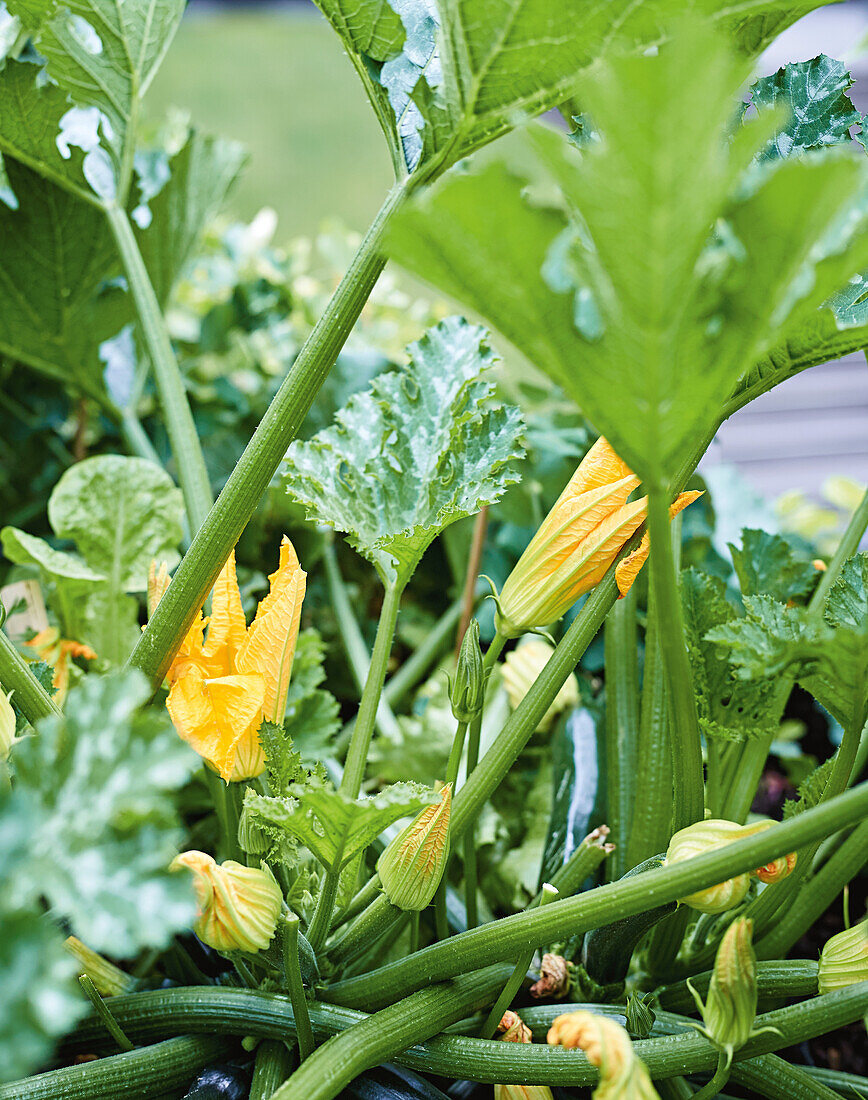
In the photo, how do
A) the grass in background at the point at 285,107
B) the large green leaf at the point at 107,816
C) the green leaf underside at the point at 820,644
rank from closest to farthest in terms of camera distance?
the large green leaf at the point at 107,816 → the green leaf underside at the point at 820,644 → the grass in background at the point at 285,107

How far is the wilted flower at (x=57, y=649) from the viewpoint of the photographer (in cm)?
54

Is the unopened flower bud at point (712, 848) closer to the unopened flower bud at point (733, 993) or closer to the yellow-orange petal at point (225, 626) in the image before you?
the unopened flower bud at point (733, 993)

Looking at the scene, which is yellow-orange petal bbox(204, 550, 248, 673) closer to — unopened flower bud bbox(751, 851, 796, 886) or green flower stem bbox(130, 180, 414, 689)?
green flower stem bbox(130, 180, 414, 689)

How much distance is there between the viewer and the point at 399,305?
1.25 meters

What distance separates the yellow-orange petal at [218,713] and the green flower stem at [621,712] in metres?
0.22

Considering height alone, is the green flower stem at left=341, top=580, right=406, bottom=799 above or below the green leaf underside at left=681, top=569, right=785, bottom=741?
below

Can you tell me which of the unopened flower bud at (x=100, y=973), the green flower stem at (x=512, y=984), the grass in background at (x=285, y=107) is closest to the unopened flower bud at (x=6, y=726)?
the unopened flower bud at (x=100, y=973)

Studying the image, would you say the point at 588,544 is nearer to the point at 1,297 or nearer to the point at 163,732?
the point at 163,732

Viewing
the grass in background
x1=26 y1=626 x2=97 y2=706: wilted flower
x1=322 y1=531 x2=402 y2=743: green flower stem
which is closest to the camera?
x1=26 y1=626 x2=97 y2=706: wilted flower

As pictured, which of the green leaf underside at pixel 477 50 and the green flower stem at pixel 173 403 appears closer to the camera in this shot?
the green leaf underside at pixel 477 50

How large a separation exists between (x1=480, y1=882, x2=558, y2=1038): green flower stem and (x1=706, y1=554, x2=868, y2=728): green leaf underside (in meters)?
0.13

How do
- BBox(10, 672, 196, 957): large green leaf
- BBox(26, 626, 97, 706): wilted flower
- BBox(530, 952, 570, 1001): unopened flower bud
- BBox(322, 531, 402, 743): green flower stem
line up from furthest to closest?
BBox(322, 531, 402, 743): green flower stem
BBox(26, 626, 97, 706): wilted flower
BBox(530, 952, 570, 1001): unopened flower bud
BBox(10, 672, 196, 957): large green leaf

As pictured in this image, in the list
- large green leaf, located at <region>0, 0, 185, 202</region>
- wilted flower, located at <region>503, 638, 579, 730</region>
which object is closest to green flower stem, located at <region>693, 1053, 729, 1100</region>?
wilted flower, located at <region>503, 638, 579, 730</region>

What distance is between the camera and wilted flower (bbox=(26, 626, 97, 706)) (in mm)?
545
